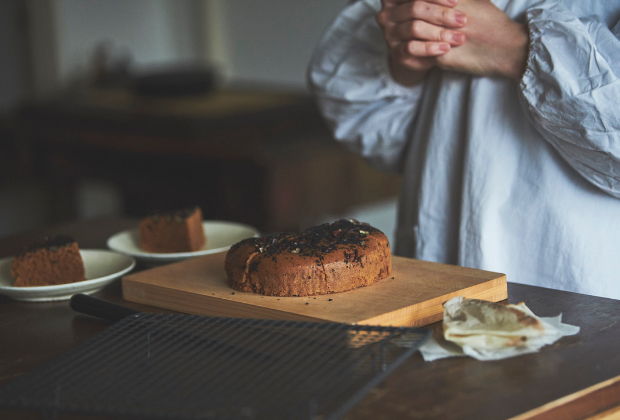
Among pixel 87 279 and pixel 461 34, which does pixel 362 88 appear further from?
pixel 87 279

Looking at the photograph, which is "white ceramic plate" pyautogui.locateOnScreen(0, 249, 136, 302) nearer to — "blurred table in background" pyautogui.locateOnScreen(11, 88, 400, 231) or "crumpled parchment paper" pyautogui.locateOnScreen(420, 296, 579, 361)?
"crumpled parchment paper" pyautogui.locateOnScreen(420, 296, 579, 361)

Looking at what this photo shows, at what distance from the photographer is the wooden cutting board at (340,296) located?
793 mm

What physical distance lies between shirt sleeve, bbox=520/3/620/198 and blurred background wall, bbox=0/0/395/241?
9.44 ft

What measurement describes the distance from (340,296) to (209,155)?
7.02ft

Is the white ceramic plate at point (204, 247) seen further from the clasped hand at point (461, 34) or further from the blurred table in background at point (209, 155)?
the blurred table in background at point (209, 155)

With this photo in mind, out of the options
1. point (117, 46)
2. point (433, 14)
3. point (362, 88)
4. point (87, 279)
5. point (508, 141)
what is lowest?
point (87, 279)

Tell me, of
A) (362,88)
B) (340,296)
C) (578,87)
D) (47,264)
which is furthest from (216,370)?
(362,88)

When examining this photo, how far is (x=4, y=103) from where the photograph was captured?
4531 mm

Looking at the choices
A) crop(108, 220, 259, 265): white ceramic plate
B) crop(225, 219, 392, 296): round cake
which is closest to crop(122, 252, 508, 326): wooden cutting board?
crop(225, 219, 392, 296): round cake

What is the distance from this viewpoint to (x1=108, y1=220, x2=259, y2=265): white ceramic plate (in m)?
1.17

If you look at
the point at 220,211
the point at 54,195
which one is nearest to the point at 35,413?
the point at 220,211

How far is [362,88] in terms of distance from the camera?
140 cm

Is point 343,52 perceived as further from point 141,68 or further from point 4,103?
point 4,103

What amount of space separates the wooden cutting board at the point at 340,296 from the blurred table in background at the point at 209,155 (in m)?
1.83
